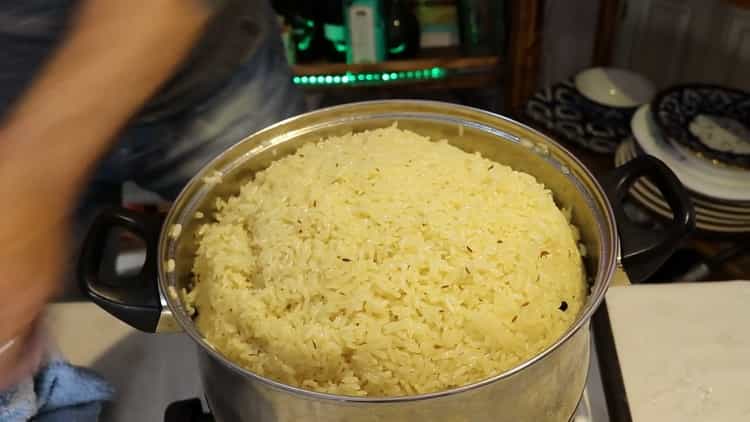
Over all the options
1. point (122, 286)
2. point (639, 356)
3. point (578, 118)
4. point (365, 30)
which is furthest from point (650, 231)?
point (365, 30)

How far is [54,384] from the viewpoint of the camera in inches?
30.3

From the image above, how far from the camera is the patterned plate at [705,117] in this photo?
1391 mm

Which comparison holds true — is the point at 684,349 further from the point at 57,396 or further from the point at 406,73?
the point at 406,73

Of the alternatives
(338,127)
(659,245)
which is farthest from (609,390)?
(338,127)

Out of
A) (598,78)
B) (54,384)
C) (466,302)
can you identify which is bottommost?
(598,78)

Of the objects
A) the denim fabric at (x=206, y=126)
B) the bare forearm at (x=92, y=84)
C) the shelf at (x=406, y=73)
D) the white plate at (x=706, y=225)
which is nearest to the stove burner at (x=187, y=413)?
the bare forearm at (x=92, y=84)

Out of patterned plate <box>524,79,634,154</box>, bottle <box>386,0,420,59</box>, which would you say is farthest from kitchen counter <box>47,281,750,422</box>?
bottle <box>386,0,420,59</box>

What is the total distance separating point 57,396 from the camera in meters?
0.77

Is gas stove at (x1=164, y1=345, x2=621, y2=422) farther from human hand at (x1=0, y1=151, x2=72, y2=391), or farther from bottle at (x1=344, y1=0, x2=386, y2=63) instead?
bottle at (x1=344, y1=0, x2=386, y2=63)

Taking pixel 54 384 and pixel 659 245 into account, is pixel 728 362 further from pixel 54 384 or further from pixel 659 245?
pixel 54 384

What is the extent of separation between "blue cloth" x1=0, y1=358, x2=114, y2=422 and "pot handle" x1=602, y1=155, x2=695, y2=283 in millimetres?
606

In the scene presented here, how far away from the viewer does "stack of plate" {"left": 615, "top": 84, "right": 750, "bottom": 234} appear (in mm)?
1341

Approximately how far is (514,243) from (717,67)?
142cm

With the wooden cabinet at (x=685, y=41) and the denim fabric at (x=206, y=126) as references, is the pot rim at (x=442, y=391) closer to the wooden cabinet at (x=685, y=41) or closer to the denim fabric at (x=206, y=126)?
the denim fabric at (x=206, y=126)
